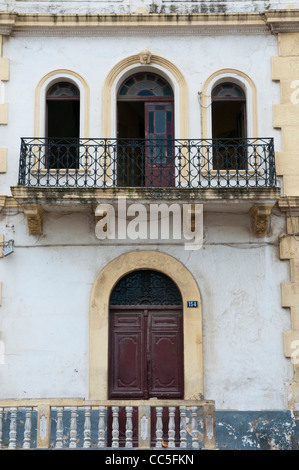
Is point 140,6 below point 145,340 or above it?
above

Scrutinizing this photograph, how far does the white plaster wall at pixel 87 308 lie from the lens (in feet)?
38.9

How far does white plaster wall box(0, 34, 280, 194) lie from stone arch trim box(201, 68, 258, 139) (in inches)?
3.3

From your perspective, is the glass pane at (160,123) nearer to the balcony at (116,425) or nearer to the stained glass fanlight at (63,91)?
the stained glass fanlight at (63,91)

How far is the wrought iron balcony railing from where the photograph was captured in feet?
40.0

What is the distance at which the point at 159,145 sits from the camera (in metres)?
12.3

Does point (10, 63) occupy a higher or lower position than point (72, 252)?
higher

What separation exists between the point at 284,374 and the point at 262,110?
15.9 feet

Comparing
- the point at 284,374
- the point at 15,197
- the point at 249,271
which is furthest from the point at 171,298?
the point at 15,197

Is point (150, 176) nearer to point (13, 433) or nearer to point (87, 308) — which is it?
point (87, 308)

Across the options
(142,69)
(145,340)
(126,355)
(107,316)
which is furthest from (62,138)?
(126,355)

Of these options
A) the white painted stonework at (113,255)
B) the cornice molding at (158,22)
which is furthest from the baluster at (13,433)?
the cornice molding at (158,22)

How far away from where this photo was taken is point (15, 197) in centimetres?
1166

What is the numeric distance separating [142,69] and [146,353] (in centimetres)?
539
